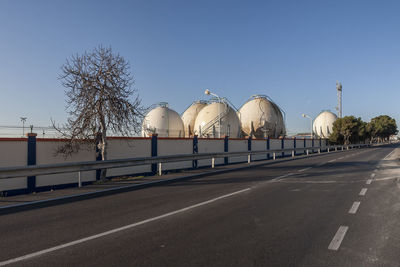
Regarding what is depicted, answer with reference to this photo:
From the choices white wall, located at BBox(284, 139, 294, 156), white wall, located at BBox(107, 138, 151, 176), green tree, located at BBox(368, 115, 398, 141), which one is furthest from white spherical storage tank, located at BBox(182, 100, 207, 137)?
green tree, located at BBox(368, 115, 398, 141)

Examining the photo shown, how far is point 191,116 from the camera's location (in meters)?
Answer: 52.6

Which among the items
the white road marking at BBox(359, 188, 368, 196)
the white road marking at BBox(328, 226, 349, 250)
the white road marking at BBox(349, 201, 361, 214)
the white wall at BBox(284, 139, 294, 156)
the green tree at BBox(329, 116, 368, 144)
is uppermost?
the green tree at BBox(329, 116, 368, 144)

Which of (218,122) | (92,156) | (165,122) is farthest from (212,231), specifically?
(165,122)

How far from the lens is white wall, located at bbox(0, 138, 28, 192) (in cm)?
954

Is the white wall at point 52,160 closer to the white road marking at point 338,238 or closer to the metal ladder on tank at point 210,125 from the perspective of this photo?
the white road marking at point 338,238

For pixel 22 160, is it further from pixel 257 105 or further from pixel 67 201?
pixel 257 105

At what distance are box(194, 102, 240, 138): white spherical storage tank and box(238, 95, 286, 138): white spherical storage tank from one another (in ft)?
18.0

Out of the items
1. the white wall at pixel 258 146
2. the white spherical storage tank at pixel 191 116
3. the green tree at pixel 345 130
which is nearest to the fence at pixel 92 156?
the white wall at pixel 258 146

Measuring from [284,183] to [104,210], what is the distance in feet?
22.5

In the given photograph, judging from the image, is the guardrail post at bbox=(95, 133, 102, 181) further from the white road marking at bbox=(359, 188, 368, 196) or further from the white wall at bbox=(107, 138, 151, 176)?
the white road marking at bbox=(359, 188, 368, 196)

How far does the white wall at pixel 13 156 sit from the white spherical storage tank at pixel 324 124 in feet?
233

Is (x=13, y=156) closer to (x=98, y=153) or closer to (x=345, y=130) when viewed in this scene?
(x=98, y=153)

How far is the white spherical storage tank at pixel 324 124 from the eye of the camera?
2781 inches

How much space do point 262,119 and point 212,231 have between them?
1690 inches
